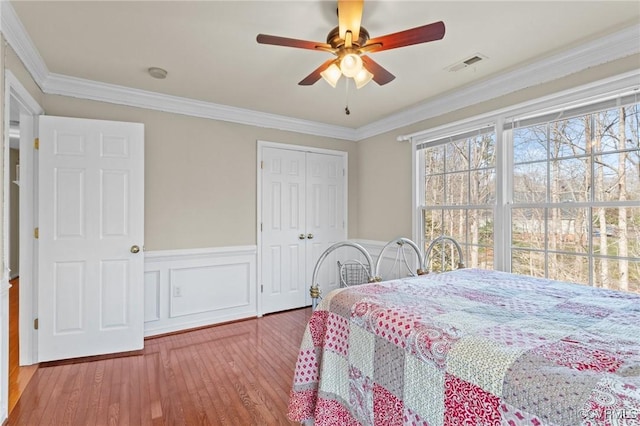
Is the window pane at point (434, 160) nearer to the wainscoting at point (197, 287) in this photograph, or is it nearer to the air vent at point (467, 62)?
the air vent at point (467, 62)

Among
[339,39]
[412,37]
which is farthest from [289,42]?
[412,37]

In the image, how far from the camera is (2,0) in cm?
179

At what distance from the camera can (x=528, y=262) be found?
2.73 metres

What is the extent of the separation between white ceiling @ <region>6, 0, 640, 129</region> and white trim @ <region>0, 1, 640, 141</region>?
0.19ft

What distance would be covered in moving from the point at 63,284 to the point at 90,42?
1.92 metres

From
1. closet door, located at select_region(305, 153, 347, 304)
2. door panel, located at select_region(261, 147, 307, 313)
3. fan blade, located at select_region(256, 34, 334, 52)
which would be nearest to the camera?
fan blade, located at select_region(256, 34, 334, 52)

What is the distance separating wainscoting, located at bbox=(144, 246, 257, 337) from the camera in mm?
3293

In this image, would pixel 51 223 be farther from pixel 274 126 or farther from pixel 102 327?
pixel 274 126

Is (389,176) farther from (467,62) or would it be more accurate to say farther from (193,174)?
(193,174)

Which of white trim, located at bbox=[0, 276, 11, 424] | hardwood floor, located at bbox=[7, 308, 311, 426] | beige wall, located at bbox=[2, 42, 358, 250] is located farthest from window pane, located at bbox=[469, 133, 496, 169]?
white trim, located at bbox=[0, 276, 11, 424]

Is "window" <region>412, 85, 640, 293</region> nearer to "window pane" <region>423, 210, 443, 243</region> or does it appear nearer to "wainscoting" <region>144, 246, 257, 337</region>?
"window pane" <region>423, 210, 443, 243</region>

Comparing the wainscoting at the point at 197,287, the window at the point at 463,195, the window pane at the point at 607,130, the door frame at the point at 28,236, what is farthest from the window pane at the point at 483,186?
the door frame at the point at 28,236

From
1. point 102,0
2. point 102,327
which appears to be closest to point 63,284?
point 102,327

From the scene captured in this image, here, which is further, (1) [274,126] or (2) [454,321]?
(1) [274,126]
